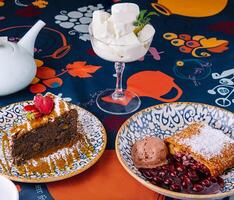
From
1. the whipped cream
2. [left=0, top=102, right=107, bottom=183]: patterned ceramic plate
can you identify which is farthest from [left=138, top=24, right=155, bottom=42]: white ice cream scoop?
[left=0, top=102, right=107, bottom=183]: patterned ceramic plate

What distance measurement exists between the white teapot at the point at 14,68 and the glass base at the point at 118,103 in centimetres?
20

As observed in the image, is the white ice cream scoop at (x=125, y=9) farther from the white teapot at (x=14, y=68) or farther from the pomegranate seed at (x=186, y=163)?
the pomegranate seed at (x=186, y=163)

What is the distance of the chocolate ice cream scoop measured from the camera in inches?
43.2

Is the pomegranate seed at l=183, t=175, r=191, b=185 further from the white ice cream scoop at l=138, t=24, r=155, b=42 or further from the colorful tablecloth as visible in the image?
the white ice cream scoop at l=138, t=24, r=155, b=42

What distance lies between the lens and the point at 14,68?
4.33 feet

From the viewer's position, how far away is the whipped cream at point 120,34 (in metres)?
1.24

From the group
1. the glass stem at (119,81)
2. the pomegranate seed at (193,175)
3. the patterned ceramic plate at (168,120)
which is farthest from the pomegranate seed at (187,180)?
the glass stem at (119,81)

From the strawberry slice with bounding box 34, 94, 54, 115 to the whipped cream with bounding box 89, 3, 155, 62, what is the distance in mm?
203

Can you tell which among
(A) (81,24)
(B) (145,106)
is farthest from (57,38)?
(B) (145,106)

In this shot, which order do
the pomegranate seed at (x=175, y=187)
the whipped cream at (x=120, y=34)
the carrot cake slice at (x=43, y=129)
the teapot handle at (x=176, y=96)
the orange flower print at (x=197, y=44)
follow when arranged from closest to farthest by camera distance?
the pomegranate seed at (x=175, y=187) < the carrot cake slice at (x=43, y=129) < the whipped cream at (x=120, y=34) < the teapot handle at (x=176, y=96) < the orange flower print at (x=197, y=44)

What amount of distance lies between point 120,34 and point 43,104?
26 centimetres

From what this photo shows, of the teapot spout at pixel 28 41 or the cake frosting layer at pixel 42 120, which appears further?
the teapot spout at pixel 28 41

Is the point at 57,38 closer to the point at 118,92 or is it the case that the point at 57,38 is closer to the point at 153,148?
the point at 118,92

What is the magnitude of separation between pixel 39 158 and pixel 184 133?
1.11ft
